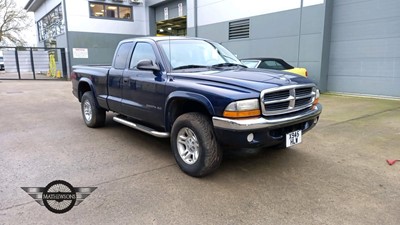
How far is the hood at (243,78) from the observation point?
341cm

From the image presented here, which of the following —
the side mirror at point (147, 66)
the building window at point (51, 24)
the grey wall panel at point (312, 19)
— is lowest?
the side mirror at point (147, 66)

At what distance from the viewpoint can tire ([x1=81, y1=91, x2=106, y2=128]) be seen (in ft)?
20.0

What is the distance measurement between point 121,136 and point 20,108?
5.02 metres

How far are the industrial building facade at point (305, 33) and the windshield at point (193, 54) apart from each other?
726 cm

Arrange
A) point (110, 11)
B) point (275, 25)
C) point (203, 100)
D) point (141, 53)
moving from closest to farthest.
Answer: point (203, 100), point (141, 53), point (275, 25), point (110, 11)

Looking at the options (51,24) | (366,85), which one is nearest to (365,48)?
(366,85)

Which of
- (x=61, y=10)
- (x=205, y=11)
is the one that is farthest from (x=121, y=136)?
(x=61, y=10)

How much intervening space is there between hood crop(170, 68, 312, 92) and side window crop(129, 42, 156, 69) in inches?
31.5

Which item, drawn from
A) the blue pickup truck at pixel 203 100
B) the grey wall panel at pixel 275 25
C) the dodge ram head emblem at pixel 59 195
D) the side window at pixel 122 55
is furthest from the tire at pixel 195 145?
the grey wall panel at pixel 275 25

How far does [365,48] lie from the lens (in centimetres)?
1016

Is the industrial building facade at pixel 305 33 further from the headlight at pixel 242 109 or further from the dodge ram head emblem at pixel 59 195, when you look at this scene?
the dodge ram head emblem at pixel 59 195

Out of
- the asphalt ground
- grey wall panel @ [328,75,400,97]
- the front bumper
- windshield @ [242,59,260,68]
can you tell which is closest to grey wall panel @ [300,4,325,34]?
grey wall panel @ [328,75,400,97]

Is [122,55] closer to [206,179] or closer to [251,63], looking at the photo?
[206,179]

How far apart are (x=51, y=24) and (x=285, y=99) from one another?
23947mm
